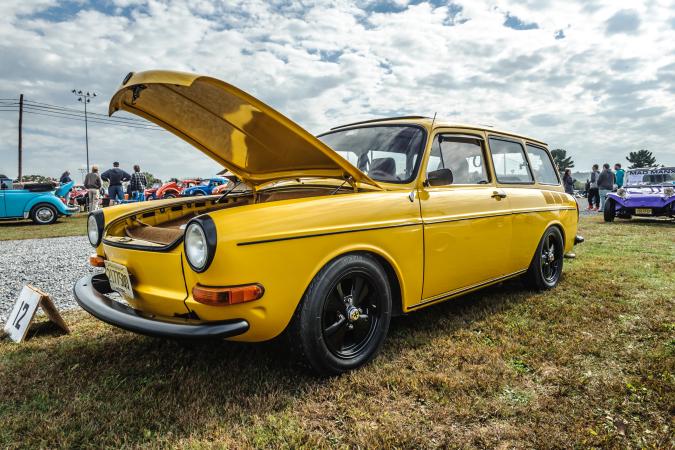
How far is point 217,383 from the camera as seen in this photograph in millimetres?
2521

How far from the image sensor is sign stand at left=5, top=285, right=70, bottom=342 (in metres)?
3.25

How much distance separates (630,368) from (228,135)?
3.00m

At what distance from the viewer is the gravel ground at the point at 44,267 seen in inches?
180

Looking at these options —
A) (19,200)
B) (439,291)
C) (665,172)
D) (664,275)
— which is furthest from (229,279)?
(665,172)

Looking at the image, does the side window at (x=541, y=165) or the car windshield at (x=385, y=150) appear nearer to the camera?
the car windshield at (x=385, y=150)

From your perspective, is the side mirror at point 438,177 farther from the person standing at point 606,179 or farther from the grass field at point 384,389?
the person standing at point 606,179

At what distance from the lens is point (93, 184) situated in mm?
14508

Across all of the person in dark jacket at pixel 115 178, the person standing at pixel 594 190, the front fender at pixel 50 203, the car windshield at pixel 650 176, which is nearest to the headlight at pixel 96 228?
the front fender at pixel 50 203

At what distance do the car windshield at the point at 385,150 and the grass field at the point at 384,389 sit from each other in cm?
118

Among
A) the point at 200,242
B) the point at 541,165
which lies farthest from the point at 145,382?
the point at 541,165

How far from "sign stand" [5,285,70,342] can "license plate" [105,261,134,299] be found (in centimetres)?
85

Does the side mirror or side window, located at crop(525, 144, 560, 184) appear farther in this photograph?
side window, located at crop(525, 144, 560, 184)

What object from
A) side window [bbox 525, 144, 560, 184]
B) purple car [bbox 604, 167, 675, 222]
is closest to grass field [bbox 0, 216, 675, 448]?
side window [bbox 525, 144, 560, 184]

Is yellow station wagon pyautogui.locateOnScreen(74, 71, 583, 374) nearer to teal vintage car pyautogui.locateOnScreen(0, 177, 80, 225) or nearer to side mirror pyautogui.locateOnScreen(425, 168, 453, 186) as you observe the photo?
side mirror pyautogui.locateOnScreen(425, 168, 453, 186)
